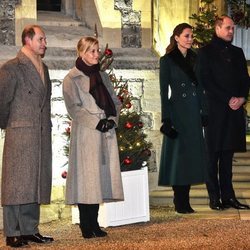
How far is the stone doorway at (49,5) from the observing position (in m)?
11.4

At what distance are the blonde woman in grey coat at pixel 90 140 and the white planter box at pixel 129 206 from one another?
690 mm

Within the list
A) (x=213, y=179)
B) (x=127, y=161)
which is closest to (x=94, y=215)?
(x=127, y=161)

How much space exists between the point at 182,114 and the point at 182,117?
1.3 inches

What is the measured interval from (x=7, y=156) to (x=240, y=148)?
2898 mm

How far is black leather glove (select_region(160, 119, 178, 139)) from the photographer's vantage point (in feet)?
31.2

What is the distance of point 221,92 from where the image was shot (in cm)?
980

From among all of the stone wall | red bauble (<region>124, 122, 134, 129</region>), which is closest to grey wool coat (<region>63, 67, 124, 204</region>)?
red bauble (<region>124, 122, 134, 129</region>)

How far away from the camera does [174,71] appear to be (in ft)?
31.7

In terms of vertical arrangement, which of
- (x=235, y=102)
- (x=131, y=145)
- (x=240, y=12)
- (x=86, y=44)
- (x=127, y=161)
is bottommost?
(x=127, y=161)

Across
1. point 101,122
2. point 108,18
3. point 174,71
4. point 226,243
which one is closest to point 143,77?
point 108,18

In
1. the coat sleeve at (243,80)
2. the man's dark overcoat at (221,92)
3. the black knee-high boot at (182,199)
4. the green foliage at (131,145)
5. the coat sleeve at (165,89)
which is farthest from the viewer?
the coat sleeve at (243,80)

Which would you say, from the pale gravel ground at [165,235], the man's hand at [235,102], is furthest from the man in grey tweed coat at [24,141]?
the man's hand at [235,102]

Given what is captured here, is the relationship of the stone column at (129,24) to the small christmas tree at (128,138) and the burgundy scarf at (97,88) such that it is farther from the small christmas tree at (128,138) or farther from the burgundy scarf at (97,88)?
the burgundy scarf at (97,88)

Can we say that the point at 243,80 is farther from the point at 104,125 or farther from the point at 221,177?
the point at 104,125
